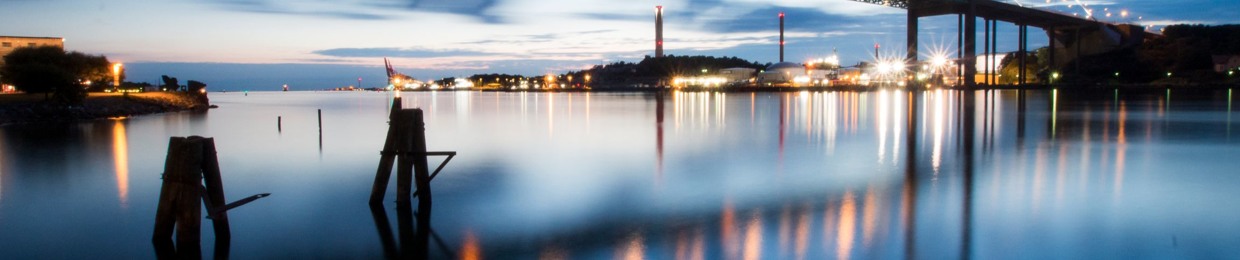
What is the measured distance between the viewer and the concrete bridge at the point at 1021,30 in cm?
9488

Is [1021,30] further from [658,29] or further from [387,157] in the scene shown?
[387,157]

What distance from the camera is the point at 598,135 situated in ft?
87.2

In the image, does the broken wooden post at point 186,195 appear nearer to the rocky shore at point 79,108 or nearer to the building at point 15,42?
the rocky shore at point 79,108

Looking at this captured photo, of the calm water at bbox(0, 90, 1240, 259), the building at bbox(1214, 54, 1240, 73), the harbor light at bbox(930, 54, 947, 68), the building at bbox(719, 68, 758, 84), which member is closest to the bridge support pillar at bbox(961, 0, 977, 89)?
the harbor light at bbox(930, 54, 947, 68)

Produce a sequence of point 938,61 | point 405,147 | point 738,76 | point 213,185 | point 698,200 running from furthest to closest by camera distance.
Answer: point 738,76, point 938,61, point 698,200, point 405,147, point 213,185

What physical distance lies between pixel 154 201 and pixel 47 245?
3404mm

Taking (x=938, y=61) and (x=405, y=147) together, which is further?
(x=938, y=61)

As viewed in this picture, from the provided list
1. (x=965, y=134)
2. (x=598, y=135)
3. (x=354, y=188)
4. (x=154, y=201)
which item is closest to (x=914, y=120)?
(x=965, y=134)

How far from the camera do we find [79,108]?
127ft

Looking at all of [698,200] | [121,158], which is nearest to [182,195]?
[698,200]

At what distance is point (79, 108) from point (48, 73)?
101 inches

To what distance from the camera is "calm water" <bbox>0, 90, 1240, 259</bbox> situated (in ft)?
27.2

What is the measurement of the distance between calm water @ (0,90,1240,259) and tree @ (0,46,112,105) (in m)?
19.1

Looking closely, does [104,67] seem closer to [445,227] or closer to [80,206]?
[80,206]
